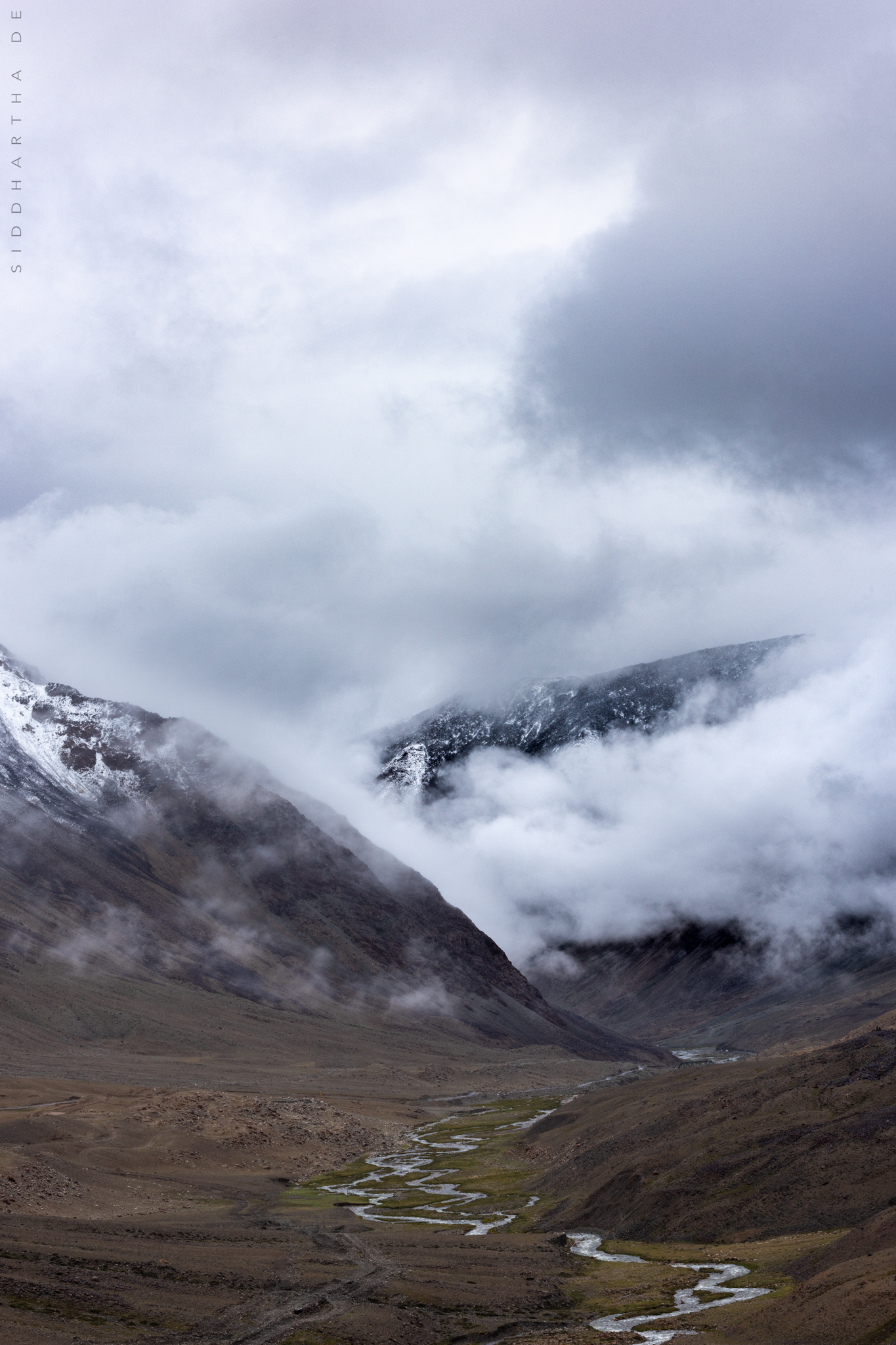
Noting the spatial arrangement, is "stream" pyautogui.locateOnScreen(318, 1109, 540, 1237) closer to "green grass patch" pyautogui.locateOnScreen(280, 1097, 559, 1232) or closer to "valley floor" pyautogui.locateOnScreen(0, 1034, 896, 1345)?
"green grass patch" pyautogui.locateOnScreen(280, 1097, 559, 1232)

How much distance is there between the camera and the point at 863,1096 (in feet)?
247

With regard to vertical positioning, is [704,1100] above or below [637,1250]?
above

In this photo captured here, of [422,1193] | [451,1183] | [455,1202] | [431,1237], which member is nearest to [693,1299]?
[431,1237]

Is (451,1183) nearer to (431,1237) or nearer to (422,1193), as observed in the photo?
(422,1193)

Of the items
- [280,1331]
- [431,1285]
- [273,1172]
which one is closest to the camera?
[280,1331]

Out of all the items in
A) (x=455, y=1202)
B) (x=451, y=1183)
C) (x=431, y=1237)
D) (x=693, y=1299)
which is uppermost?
(x=431, y=1237)

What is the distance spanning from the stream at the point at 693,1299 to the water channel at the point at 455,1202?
42mm

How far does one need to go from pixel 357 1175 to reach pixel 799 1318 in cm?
7294

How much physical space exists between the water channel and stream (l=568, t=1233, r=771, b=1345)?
4 centimetres

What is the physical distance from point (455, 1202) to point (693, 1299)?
Answer: 40212 millimetres

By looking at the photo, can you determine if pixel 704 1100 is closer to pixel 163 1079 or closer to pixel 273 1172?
pixel 273 1172

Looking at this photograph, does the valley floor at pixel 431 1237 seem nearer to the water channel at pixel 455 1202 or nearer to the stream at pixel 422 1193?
the water channel at pixel 455 1202

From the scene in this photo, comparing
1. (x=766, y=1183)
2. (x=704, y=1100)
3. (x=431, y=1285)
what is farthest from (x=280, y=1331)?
(x=704, y=1100)

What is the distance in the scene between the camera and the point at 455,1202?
296ft
